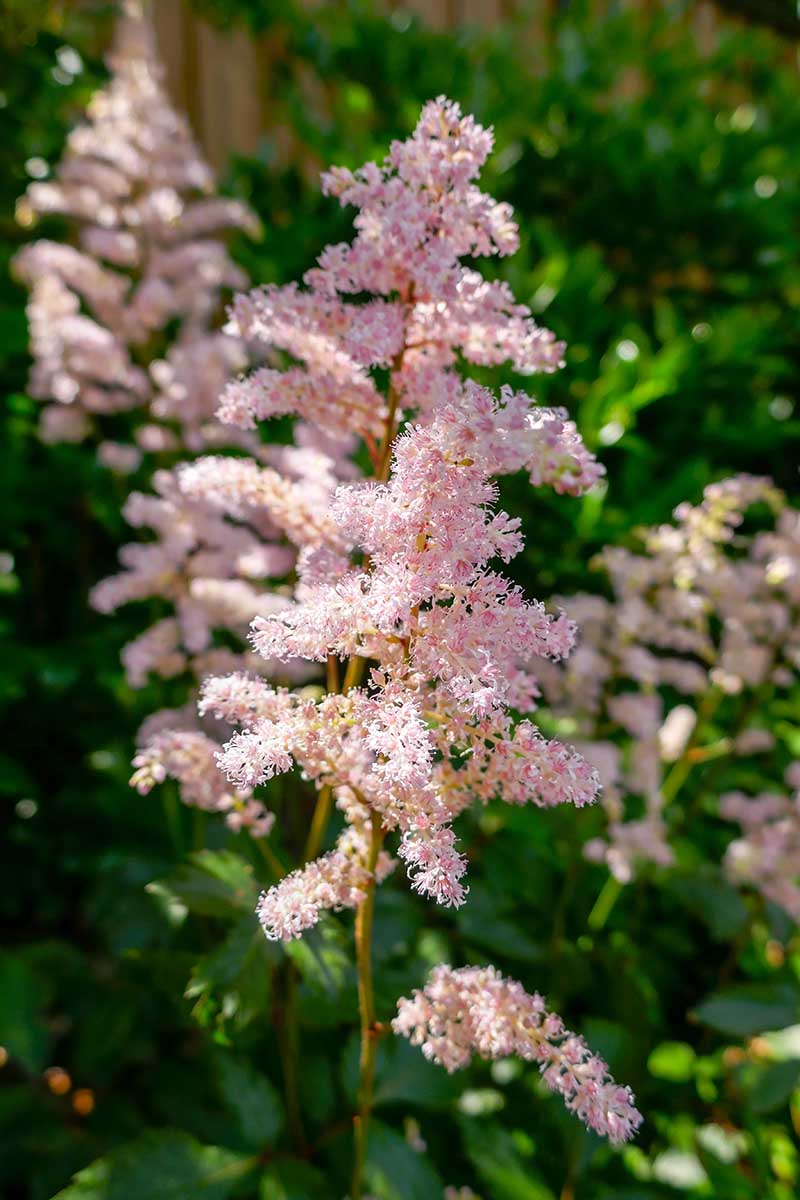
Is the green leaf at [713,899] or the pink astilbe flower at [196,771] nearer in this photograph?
the pink astilbe flower at [196,771]

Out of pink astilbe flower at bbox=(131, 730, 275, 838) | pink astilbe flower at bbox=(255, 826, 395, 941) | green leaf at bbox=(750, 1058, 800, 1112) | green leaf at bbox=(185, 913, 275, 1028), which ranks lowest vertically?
green leaf at bbox=(750, 1058, 800, 1112)

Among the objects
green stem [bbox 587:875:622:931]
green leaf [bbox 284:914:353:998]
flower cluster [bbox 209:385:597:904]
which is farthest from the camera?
green stem [bbox 587:875:622:931]

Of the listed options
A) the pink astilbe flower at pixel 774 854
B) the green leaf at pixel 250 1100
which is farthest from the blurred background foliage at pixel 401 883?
the pink astilbe flower at pixel 774 854

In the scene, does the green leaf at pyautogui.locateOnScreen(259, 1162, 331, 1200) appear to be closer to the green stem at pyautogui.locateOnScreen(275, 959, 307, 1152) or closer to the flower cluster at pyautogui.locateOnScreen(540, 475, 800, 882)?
the green stem at pyautogui.locateOnScreen(275, 959, 307, 1152)

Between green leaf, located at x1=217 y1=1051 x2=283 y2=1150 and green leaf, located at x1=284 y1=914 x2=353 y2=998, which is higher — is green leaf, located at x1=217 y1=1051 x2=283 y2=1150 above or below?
below

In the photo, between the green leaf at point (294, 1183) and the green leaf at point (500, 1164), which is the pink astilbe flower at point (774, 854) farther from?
the green leaf at point (294, 1183)

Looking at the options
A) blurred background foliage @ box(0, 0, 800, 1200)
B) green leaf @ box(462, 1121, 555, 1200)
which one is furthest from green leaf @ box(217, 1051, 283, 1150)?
green leaf @ box(462, 1121, 555, 1200)
